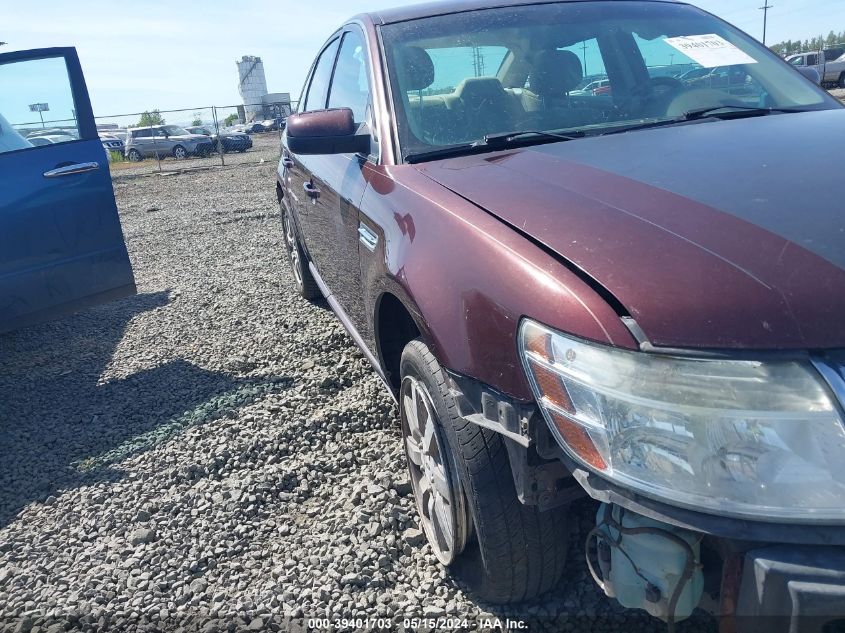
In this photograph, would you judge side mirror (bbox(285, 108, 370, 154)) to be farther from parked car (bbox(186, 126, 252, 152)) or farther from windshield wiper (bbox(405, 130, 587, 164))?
parked car (bbox(186, 126, 252, 152))

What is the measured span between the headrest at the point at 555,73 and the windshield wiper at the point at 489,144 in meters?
0.37

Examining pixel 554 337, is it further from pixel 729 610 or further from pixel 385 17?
pixel 385 17

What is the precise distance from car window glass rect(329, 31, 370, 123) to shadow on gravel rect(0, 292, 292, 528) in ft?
5.16

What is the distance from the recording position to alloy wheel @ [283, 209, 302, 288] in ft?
16.3

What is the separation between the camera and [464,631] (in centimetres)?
198

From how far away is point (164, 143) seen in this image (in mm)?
27844

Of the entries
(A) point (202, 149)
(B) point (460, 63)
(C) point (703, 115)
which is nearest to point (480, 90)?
(B) point (460, 63)

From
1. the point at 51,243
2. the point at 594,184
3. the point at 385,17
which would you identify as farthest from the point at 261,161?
the point at 594,184

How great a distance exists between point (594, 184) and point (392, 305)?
2.86 ft

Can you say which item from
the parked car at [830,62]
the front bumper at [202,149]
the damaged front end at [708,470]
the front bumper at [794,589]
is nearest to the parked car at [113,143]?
the front bumper at [202,149]

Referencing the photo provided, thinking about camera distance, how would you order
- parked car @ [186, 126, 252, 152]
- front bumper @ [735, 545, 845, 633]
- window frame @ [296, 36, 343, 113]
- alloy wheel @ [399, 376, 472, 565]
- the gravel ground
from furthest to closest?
parked car @ [186, 126, 252, 152] < window frame @ [296, 36, 343, 113] < the gravel ground < alloy wheel @ [399, 376, 472, 565] < front bumper @ [735, 545, 845, 633]

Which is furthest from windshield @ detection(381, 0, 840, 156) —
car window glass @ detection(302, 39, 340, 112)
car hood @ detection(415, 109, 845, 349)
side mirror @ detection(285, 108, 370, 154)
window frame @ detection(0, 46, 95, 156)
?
window frame @ detection(0, 46, 95, 156)

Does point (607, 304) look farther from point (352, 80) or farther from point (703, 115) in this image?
point (352, 80)

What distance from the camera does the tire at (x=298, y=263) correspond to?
192 inches
